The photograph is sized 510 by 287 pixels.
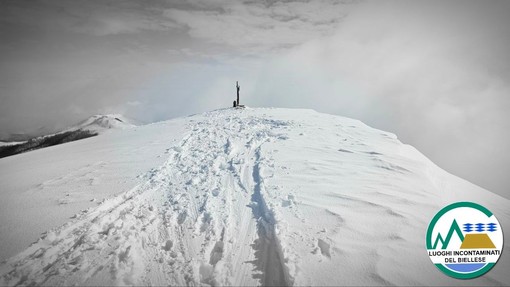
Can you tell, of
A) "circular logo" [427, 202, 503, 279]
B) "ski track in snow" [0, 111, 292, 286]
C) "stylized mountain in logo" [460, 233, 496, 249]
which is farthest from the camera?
"stylized mountain in logo" [460, 233, 496, 249]

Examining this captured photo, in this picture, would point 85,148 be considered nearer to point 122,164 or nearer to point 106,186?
point 122,164

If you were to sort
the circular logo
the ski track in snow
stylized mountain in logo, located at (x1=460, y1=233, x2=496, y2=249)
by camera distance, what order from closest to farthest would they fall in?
the ski track in snow → the circular logo → stylized mountain in logo, located at (x1=460, y1=233, x2=496, y2=249)

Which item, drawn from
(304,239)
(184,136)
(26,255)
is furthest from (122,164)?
(304,239)

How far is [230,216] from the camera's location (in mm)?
5258

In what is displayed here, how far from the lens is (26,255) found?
3932 mm

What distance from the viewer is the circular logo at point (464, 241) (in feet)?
12.4

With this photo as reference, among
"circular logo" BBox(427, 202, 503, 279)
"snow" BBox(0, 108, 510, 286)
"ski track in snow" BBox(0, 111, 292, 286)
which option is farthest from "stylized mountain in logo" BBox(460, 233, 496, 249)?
"ski track in snow" BBox(0, 111, 292, 286)

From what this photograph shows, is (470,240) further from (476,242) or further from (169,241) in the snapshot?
(169,241)

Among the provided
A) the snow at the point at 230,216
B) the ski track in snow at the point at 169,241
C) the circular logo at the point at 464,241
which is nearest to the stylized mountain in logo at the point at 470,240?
the circular logo at the point at 464,241

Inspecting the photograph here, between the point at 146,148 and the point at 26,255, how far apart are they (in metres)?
6.70

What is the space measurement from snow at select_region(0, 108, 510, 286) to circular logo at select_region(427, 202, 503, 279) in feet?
0.55

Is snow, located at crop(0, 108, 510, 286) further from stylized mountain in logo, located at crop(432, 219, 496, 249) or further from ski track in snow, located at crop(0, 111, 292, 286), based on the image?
stylized mountain in logo, located at crop(432, 219, 496, 249)

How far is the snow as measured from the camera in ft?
12.0

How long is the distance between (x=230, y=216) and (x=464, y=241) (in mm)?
4411
